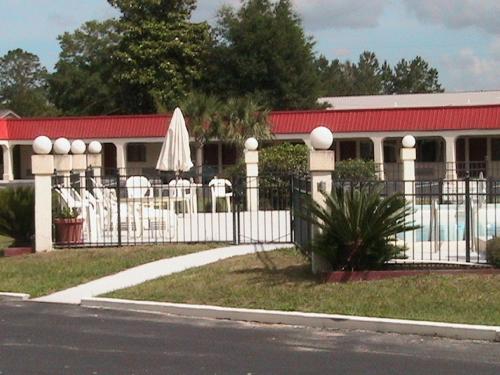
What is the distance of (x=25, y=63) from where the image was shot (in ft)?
399

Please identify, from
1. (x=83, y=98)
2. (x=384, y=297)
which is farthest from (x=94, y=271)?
(x=83, y=98)

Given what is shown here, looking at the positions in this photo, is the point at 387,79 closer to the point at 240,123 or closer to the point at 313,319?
the point at 240,123

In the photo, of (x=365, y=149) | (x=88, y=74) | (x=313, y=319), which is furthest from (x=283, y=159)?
(x=88, y=74)

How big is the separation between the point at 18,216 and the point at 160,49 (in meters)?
34.1

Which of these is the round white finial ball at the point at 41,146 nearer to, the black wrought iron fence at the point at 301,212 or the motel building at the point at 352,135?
the black wrought iron fence at the point at 301,212

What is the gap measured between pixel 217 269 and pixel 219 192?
10000 mm

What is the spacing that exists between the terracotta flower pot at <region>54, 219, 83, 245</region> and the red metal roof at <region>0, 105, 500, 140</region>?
2265cm

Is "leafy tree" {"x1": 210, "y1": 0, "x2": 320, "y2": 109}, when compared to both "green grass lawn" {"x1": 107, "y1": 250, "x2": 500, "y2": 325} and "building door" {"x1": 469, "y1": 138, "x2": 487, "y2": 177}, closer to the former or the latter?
"building door" {"x1": 469, "y1": 138, "x2": 487, "y2": 177}

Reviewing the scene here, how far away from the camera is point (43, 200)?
1625cm

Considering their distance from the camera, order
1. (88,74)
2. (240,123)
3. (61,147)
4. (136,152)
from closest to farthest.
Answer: (61,147), (240,123), (136,152), (88,74)

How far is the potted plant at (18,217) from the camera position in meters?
16.8

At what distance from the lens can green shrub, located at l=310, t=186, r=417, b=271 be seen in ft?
37.6

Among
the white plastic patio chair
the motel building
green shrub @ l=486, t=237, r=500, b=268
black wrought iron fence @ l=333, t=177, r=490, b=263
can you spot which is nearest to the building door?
the motel building

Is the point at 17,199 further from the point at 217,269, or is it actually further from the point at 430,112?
the point at 430,112
